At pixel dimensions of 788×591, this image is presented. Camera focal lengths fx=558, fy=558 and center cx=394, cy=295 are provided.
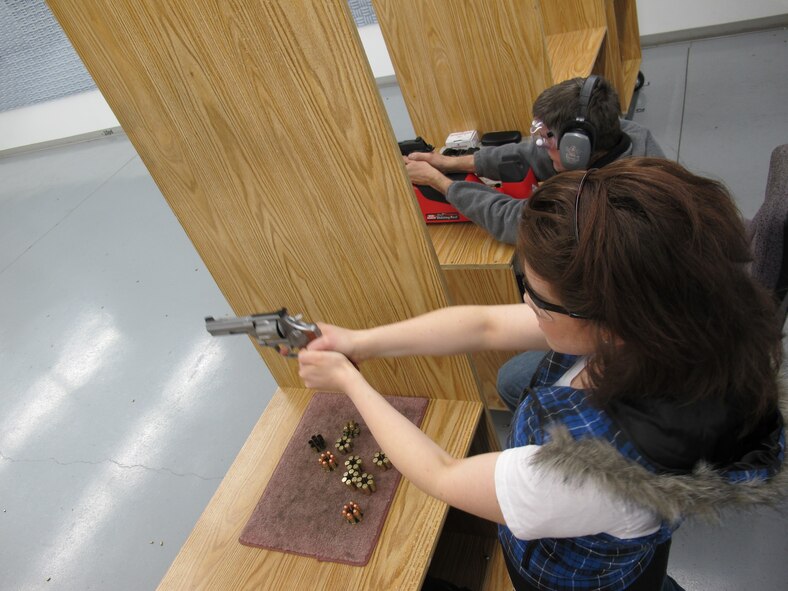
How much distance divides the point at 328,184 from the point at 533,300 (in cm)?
47

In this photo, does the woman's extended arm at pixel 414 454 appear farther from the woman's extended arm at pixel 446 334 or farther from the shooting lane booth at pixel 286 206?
the shooting lane booth at pixel 286 206

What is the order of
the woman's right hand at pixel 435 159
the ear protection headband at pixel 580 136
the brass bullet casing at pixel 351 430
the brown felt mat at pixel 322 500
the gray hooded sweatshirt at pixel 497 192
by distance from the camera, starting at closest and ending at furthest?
the brown felt mat at pixel 322 500, the brass bullet casing at pixel 351 430, the ear protection headband at pixel 580 136, the gray hooded sweatshirt at pixel 497 192, the woman's right hand at pixel 435 159

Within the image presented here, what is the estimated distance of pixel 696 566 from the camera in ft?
5.23

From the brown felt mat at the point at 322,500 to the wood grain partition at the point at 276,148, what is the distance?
0.24m

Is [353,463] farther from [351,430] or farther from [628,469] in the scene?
[628,469]

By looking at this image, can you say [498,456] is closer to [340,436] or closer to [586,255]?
[586,255]

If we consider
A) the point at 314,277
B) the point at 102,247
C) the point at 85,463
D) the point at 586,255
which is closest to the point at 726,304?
the point at 586,255

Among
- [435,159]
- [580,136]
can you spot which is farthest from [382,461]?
[435,159]

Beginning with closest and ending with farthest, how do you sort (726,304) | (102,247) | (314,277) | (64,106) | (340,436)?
(726,304)
(314,277)
(340,436)
(102,247)
(64,106)

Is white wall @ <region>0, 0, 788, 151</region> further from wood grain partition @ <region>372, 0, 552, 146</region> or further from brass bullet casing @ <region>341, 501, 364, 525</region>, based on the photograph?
brass bullet casing @ <region>341, 501, 364, 525</region>

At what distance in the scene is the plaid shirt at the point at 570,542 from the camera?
820 mm

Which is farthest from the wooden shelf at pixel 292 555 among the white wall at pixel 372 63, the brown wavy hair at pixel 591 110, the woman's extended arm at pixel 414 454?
the white wall at pixel 372 63

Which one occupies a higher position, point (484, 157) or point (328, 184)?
point (328, 184)

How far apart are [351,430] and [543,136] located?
1.06m
